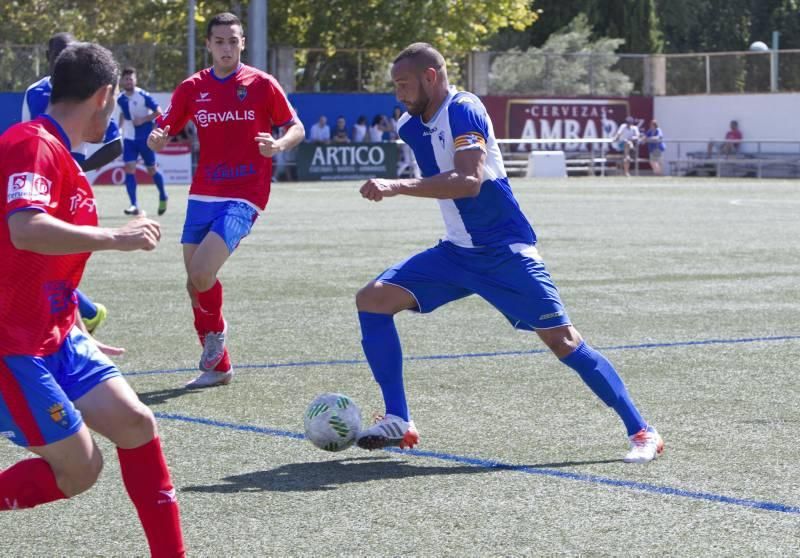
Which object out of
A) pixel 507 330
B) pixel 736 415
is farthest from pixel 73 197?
pixel 507 330

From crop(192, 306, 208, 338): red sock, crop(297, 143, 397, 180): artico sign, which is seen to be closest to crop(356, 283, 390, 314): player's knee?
crop(192, 306, 208, 338): red sock

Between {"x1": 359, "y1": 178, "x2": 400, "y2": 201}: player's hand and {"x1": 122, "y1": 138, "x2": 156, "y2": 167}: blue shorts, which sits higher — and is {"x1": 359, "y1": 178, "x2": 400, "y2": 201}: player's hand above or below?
above

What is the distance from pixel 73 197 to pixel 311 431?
7.63ft

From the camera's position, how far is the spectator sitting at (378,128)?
129ft

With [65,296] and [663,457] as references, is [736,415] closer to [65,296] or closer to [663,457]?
[663,457]

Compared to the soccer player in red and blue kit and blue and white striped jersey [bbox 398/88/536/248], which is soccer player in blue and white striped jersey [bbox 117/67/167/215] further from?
blue and white striped jersey [bbox 398/88/536/248]

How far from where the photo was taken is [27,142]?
4.29 meters

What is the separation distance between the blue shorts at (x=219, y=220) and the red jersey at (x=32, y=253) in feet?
13.3

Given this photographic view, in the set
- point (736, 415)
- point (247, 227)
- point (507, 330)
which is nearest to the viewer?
point (736, 415)

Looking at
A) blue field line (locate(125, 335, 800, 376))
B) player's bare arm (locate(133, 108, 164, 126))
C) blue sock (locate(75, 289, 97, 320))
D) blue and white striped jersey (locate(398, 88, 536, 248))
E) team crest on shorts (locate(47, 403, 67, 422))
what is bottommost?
blue field line (locate(125, 335, 800, 376))

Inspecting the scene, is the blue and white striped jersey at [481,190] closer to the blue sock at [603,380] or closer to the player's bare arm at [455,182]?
the player's bare arm at [455,182]

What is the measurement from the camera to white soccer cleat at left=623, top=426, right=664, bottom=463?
20.7ft

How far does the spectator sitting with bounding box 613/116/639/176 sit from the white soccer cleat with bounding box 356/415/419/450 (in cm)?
3676

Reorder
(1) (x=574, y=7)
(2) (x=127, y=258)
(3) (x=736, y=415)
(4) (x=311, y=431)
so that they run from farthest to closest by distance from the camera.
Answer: (1) (x=574, y=7), (2) (x=127, y=258), (3) (x=736, y=415), (4) (x=311, y=431)
